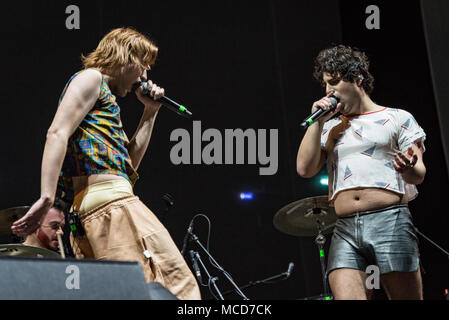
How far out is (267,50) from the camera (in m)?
4.51

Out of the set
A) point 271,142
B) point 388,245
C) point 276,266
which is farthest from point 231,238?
point 388,245

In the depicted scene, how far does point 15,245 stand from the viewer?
8.54ft

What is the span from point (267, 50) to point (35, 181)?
6.71 feet

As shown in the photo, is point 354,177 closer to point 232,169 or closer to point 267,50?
point 232,169

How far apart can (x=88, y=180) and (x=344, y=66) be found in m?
1.15

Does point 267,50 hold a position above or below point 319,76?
above

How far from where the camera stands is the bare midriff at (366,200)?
1971 millimetres

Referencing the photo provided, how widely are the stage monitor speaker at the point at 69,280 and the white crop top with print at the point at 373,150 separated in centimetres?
123

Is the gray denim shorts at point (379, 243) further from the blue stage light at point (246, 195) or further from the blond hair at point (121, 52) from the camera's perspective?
the blue stage light at point (246, 195)

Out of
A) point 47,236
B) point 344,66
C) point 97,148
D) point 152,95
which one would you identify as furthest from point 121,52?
point 47,236

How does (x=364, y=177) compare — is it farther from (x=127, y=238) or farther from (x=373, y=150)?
(x=127, y=238)

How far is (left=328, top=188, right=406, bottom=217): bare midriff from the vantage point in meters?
1.97

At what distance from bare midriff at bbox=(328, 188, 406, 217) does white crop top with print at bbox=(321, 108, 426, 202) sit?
0.06ft

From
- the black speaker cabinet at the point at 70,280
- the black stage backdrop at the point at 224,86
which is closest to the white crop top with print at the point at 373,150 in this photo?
the black speaker cabinet at the point at 70,280
